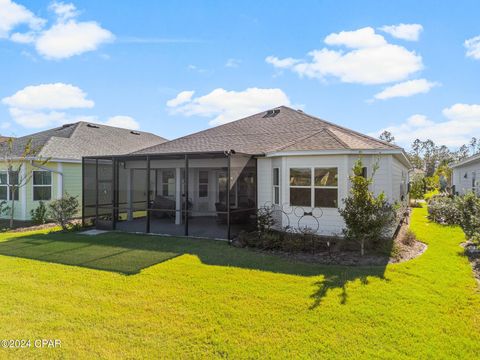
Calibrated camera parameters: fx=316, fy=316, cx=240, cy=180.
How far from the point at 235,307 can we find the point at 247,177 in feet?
22.7

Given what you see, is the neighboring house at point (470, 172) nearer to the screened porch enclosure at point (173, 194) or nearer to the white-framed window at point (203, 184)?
the screened porch enclosure at point (173, 194)

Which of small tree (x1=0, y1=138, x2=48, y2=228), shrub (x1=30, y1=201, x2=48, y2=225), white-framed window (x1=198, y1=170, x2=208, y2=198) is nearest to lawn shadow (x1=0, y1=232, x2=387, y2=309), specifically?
shrub (x1=30, y1=201, x2=48, y2=225)

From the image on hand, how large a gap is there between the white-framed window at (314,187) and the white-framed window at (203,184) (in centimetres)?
623

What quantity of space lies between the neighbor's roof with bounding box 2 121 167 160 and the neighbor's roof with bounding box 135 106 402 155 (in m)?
4.70

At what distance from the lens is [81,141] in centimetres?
1836

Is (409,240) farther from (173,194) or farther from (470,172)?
(470,172)

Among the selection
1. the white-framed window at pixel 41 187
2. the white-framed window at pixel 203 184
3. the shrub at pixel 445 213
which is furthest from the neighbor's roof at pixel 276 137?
the shrub at pixel 445 213

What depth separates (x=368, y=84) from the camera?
16094 millimetres

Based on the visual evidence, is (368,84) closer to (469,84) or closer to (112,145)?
(469,84)

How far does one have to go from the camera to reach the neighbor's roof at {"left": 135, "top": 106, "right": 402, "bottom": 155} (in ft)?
35.1

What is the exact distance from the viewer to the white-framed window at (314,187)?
10.1m

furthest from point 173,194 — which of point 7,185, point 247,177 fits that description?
point 7,185

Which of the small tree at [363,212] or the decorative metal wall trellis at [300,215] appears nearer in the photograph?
the small tree at [363,212]

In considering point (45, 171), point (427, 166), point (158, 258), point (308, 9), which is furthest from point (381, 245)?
point (427, 166)
